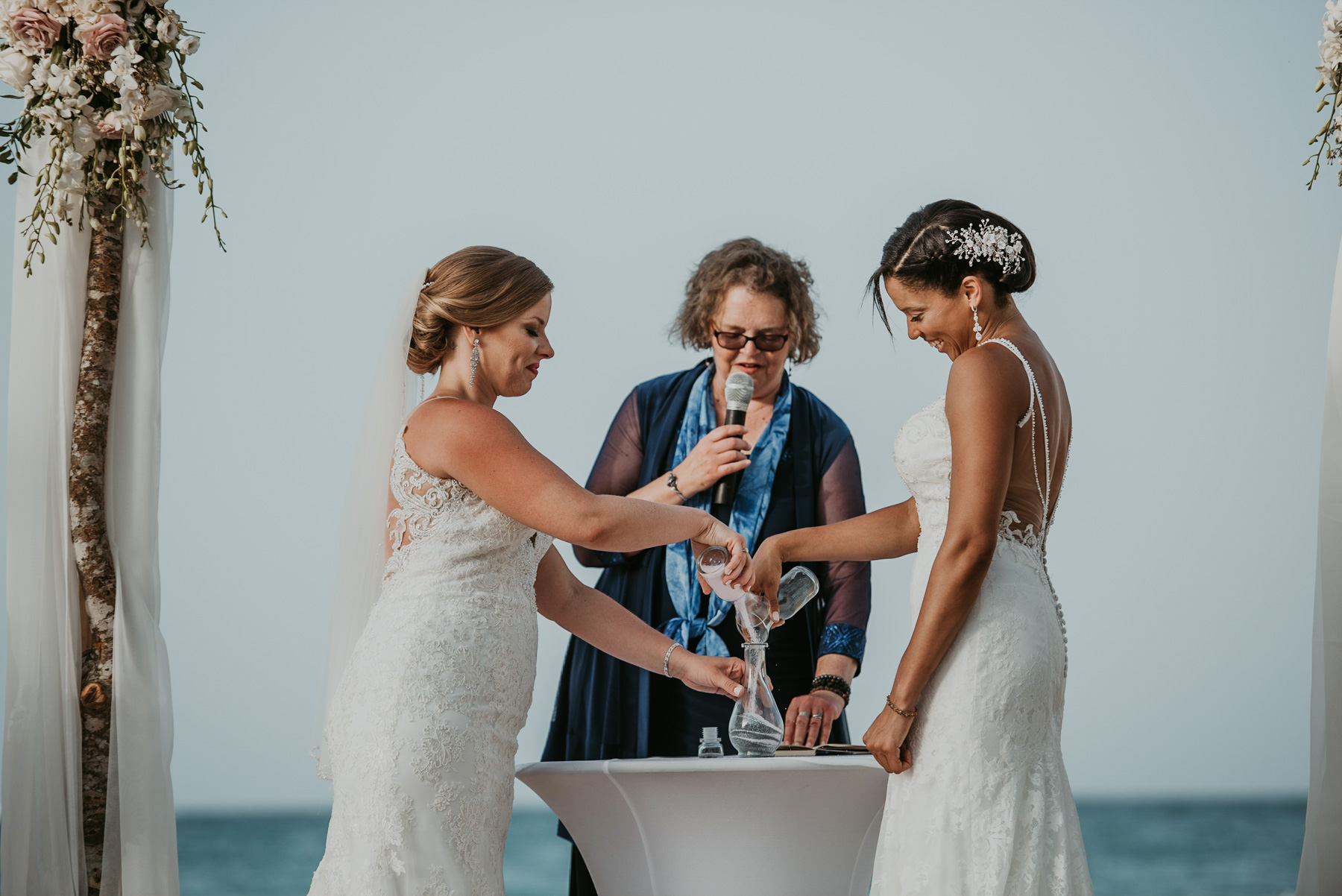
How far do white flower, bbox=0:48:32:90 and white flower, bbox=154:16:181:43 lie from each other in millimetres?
331

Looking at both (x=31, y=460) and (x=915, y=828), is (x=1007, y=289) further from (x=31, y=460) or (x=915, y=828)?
(x=31, y=460)

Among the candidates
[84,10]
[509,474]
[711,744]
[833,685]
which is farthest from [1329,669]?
[84,10]

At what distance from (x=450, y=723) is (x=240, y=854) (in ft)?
71.1

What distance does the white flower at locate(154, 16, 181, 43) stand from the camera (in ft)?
10.3

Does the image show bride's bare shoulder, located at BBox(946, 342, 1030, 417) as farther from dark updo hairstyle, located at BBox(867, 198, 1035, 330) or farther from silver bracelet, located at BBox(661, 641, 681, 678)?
silver bracelet, located at BBox(661, 641, 681, 678)

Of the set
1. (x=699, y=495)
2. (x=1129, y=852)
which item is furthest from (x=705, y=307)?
(x=1129, y=852)

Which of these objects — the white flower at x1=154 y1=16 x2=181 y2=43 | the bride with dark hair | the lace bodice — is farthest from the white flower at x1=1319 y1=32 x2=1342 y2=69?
the white flower at x1=154 y1=16 x2=181 y2=43

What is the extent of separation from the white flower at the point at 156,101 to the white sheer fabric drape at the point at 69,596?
23 centimetres

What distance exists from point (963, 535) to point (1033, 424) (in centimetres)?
30

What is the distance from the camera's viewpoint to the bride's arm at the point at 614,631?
2.90 m

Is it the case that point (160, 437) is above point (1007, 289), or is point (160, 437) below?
below

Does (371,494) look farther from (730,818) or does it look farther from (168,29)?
(168,29)

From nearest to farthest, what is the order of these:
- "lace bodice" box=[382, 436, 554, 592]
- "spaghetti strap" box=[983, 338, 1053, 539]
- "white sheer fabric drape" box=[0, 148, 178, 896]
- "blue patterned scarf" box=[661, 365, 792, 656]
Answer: "spaghetti strap" box=[983, 338, 1053, 539] < "lace bodice" box=[382, 436, 554, 592] < "white sheer fabric drape" box=[0, 148, 178, 896] < "blue patterned scarf" box=[661, 365, 792, 656]

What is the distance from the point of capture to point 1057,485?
256 cm
